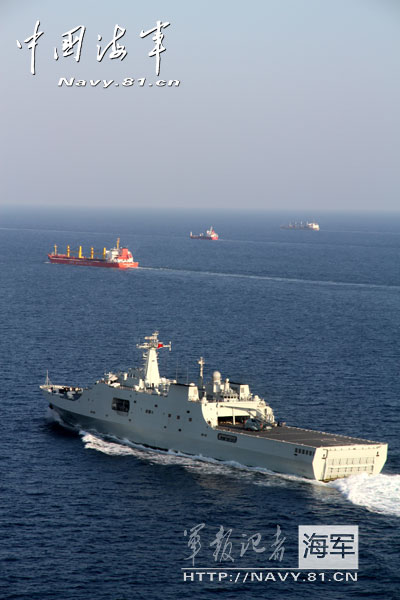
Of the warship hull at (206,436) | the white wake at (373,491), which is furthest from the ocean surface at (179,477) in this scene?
the warship hull at (206,436)

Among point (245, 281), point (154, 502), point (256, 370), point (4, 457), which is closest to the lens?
point (154, 502)

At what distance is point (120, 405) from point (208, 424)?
10.3 metres

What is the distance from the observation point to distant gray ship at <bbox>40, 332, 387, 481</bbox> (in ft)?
237

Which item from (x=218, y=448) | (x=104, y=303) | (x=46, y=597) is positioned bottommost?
(x=46, y=597)

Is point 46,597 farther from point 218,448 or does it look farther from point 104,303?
point 104,303

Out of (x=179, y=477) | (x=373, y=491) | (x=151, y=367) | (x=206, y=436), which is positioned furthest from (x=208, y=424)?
(x=373, y=491)

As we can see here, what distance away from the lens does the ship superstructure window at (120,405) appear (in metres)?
83.8

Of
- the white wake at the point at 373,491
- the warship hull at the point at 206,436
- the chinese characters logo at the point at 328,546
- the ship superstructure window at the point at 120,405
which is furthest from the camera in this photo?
the ship superstructure window at the point at 120,405

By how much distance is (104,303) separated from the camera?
6417 inches

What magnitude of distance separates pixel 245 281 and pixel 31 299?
168ft

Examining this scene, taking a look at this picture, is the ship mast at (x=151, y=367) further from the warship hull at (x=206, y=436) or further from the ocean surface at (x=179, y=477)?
the ocean surface at (x=179, y=477)

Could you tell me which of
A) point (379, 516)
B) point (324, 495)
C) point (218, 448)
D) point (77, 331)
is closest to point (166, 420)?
point (218, 448)

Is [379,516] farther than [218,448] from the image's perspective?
No

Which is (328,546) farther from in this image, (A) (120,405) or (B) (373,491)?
(A) (120,405)
